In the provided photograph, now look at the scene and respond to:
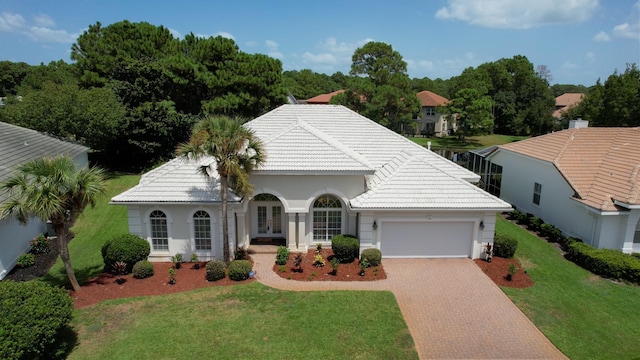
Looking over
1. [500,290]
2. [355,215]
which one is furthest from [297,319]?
[500,290]

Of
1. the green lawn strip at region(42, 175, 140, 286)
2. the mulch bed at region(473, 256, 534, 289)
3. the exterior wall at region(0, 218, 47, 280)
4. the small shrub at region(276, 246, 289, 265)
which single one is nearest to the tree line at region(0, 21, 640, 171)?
the green lawn strip at region(42, 175, 140, 286)

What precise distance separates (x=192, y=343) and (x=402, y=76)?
137ft

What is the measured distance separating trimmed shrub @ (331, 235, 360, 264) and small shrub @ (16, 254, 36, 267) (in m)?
13.2

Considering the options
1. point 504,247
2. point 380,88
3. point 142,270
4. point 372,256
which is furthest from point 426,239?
point 380,88

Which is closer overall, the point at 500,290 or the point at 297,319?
the point at 297,319

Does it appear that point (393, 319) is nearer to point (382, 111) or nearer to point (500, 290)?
point (500, 290)

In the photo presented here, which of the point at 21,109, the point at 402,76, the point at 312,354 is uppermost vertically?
the point at 402,76

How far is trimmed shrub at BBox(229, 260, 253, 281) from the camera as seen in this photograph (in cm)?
1557

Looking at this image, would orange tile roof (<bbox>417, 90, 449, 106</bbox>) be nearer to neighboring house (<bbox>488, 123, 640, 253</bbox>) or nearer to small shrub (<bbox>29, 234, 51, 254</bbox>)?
neighboring house (<bbox>488, 123, 640, 253</bbox>)

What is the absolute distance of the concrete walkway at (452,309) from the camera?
11641mm

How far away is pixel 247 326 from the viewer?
40.9 feet

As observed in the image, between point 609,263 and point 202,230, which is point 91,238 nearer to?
point 202,230

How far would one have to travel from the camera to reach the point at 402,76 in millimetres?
46844

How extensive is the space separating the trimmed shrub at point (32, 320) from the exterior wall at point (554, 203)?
21254 millimetres
